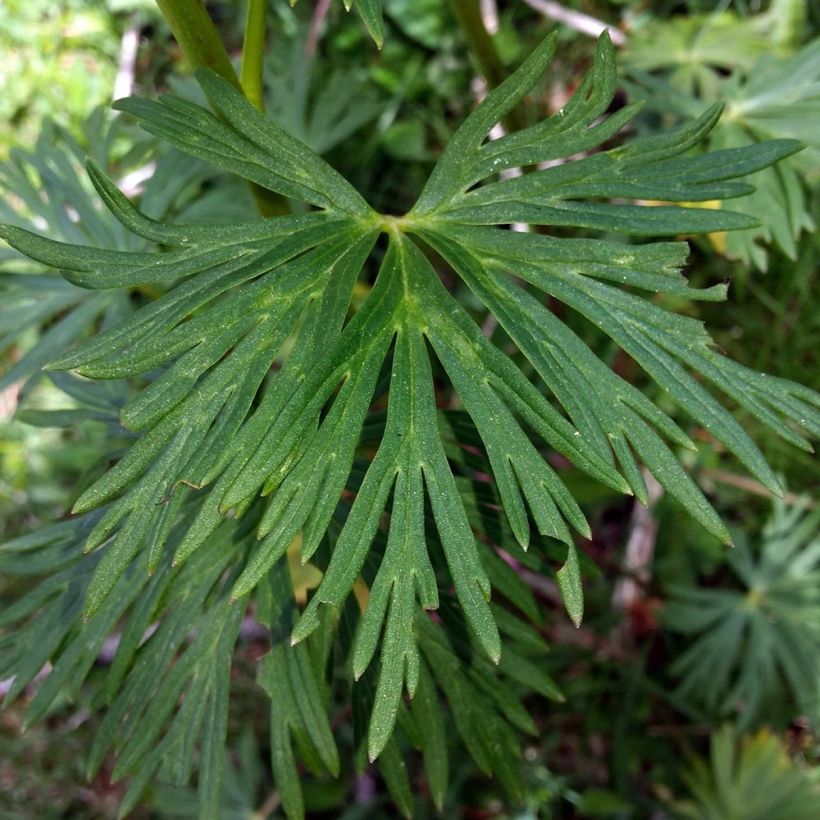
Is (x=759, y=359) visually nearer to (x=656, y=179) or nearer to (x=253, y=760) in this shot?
(x=656, y=179)

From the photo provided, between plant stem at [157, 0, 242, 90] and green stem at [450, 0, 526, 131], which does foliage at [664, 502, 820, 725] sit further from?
plant stem at [157, 0, 242, 90]

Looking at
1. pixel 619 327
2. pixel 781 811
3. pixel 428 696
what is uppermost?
pixel 619 327

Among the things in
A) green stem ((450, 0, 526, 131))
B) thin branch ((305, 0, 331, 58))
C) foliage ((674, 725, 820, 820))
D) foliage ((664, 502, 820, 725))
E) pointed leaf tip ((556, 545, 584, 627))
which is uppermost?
thin branch ((305, 0, 331, 58))

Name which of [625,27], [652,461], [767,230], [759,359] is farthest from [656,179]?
[625,27]

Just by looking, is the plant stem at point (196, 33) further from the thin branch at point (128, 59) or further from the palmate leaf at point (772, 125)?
the thin branch at point (128, 59)

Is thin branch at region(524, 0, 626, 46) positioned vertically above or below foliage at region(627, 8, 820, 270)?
above

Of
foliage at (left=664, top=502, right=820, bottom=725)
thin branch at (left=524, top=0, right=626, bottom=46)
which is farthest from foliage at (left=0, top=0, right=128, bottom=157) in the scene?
foliage at (left=664, top=502, right=820, bottom=725)

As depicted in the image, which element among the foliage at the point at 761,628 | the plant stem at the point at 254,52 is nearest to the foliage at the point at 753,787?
the foliage at the point at 761,628
